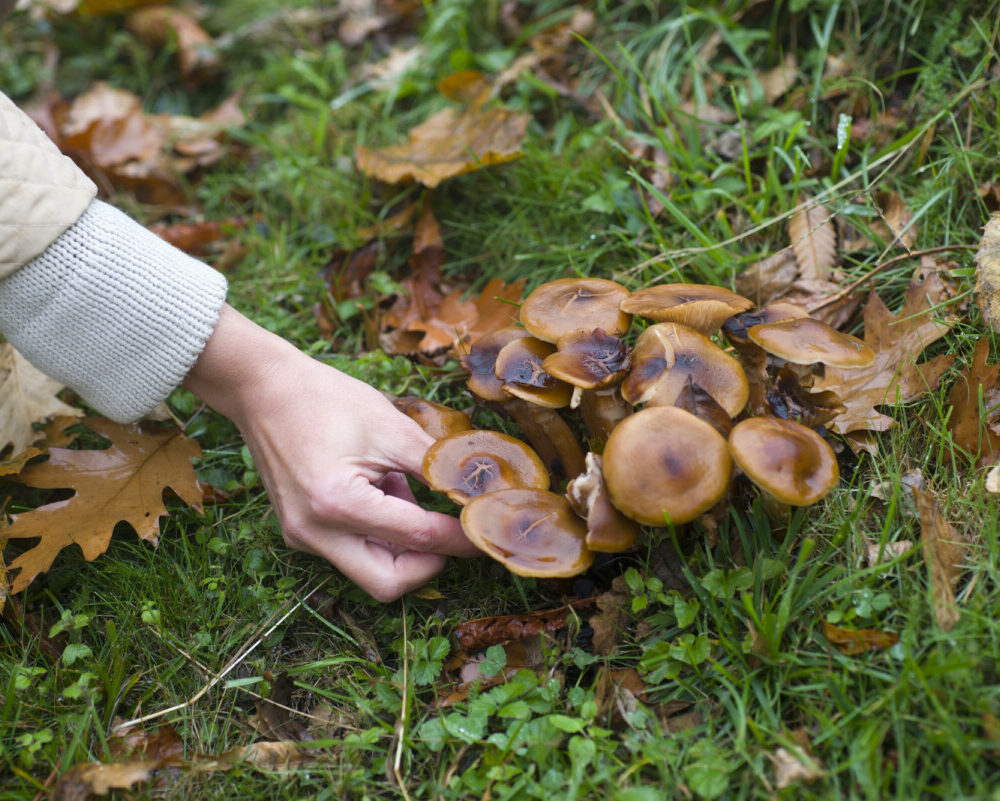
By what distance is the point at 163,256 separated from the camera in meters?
2.71

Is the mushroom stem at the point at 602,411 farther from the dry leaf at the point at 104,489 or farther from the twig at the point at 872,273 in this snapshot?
the dry leaf at the point at 104,489

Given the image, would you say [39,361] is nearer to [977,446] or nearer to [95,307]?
[95,307]

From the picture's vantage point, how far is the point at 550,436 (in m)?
2.81

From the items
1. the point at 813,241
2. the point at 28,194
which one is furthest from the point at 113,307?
the point at 813,241

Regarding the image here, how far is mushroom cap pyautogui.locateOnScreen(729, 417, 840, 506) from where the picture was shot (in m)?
2.11

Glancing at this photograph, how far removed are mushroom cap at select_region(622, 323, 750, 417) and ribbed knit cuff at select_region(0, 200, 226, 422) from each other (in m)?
1.50

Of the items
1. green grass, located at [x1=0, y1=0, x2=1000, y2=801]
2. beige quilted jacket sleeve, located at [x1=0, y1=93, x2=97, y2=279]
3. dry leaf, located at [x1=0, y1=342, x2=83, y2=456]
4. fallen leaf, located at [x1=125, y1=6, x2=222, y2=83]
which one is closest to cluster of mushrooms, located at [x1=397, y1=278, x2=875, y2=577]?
green grass, located at [x1=0, y1=0, x2=1000, y2=801]

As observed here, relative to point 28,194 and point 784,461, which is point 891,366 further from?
point 28,194

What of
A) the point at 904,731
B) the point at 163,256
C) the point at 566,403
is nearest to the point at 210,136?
the point at 163,256

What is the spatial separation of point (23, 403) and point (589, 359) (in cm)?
257

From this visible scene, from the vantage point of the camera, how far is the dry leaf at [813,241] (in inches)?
133

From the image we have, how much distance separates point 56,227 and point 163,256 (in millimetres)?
333

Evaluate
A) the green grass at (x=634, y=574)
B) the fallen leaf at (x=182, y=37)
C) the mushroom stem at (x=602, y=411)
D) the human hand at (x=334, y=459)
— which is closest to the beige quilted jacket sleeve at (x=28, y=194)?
the human hand at (x=334, y=459)

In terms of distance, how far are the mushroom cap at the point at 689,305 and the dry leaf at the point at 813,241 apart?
3.05 ft
